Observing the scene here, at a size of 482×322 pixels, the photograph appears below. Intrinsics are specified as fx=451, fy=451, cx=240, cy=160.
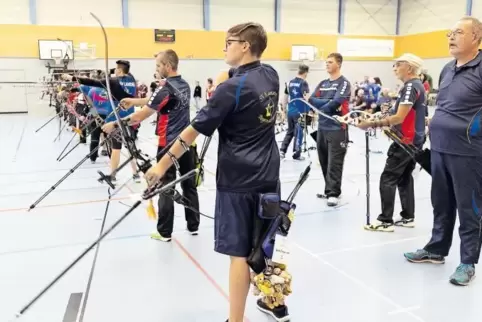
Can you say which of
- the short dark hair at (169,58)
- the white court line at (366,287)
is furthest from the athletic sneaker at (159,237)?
the short dark hair at (169,58)

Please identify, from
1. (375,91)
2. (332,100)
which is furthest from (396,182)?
(375,91)

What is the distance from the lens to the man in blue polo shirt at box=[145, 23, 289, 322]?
2.12 m

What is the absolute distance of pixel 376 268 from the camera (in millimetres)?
3471

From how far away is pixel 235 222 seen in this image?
2.28 meters

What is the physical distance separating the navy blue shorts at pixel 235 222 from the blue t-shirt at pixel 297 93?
6.12m

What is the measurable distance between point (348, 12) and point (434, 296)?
2198 centimetres

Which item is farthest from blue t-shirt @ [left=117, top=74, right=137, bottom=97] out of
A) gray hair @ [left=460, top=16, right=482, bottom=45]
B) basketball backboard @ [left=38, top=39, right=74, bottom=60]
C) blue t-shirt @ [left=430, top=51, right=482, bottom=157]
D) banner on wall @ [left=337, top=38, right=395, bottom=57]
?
banner on wall @ [left=337, top=38, right=395, bottom=57]

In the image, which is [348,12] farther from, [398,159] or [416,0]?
[398,159]

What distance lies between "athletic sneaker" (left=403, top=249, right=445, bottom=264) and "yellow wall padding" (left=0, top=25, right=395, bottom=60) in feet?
55.2

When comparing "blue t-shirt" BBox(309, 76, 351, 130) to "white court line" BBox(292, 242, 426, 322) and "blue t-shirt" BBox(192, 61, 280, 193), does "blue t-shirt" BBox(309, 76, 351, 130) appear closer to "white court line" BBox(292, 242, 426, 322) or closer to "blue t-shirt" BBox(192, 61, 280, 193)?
"white court line" BBox(292, 242, 426, 322)

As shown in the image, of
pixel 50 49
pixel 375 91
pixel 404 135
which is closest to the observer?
pixel 404 135

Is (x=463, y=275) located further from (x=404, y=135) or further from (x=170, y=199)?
(x=170, y=199)

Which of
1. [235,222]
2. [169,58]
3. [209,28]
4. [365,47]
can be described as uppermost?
[209,28]

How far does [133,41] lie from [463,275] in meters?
18.3
